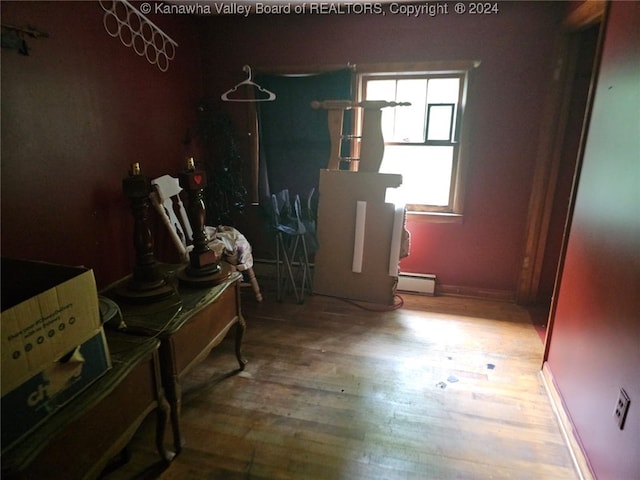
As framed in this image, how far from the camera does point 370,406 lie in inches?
76.1

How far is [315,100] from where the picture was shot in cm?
305

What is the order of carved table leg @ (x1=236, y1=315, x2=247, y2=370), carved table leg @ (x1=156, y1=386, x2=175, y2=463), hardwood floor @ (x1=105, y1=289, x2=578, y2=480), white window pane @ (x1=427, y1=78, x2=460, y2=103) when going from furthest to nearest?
1. white window pane @ (x1=427, y1=78, x2=460, y2=103)
2. carved table leg @ (x1=236, y1=315, x2=247, y2=370)
3. hardwood floor @ (x1=105, y1=289, x2=578, y2=480)
4. carved table leg @ (x1=156, y1=386, x2=175, y2=463)

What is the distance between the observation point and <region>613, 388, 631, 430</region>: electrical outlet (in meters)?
1.31

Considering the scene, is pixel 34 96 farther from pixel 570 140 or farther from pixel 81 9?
pixel 570 140

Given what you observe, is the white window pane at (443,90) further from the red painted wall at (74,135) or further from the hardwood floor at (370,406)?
the red painted wall at (74,135)

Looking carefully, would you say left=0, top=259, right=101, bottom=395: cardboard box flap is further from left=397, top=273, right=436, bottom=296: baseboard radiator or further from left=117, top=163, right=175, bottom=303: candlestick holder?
left=397, top=273, right=436, bottom=296: baseboard radiator

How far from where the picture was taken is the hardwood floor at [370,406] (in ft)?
5.23

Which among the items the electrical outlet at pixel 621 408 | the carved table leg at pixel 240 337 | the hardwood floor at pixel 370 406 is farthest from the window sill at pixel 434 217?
the electrical outlet at pixel 621 408

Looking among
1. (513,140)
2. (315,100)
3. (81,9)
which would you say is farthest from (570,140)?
(81,9)

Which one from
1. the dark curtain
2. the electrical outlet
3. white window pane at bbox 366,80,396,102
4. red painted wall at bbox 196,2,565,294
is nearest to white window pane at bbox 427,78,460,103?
red painted wall at bbox 196,2,565,294

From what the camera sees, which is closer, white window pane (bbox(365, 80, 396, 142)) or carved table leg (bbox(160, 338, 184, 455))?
carved table leg (bbox(160, 338, 184, 455))

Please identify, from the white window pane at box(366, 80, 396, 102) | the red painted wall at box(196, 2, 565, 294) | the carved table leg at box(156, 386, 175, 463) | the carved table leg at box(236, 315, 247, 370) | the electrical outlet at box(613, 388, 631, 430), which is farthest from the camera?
the white window pane at box(366, 80, 396, 102)

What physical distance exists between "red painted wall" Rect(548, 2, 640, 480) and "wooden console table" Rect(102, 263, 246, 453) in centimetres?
163

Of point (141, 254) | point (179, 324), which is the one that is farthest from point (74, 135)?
point (179, 324)
